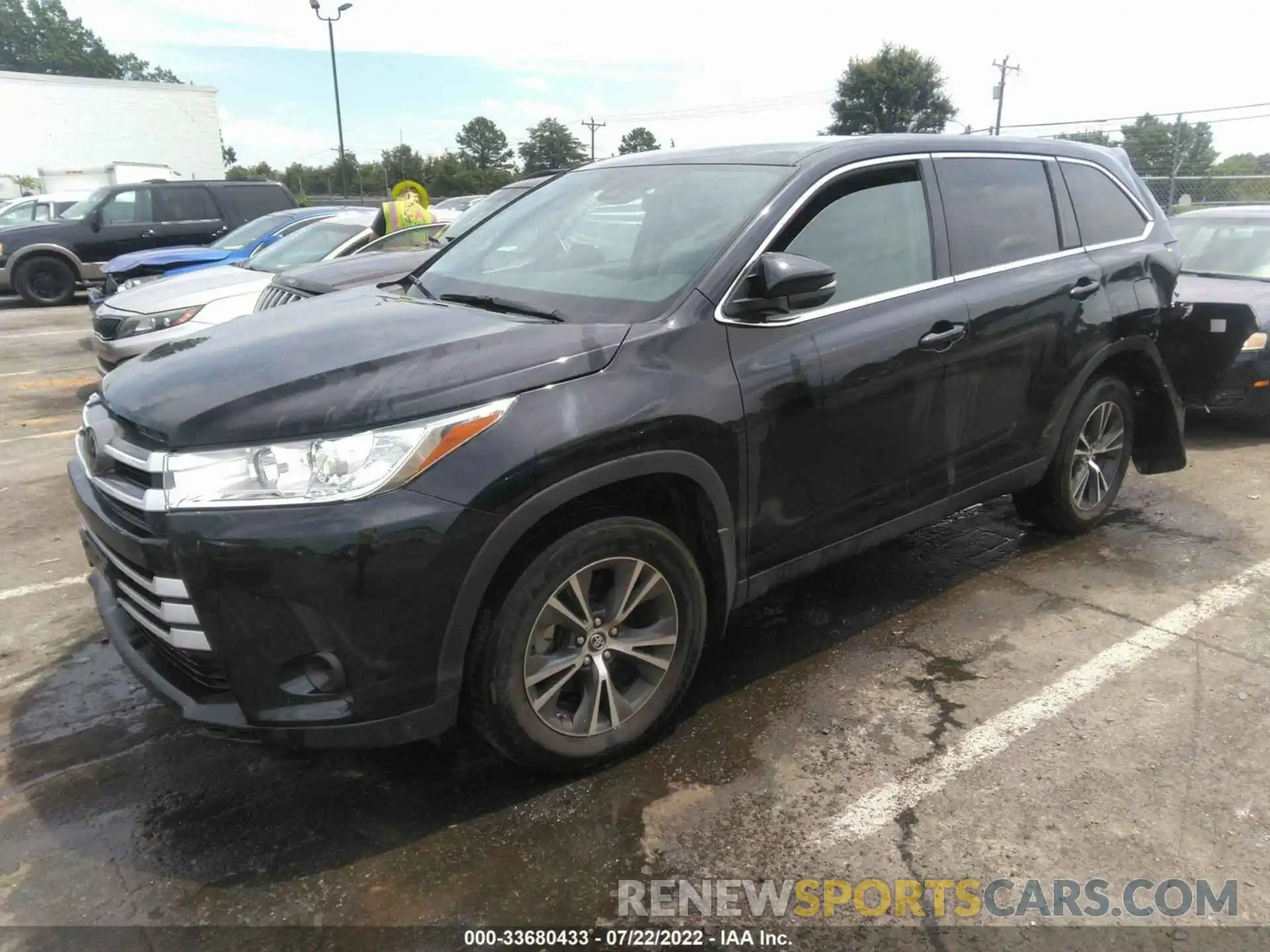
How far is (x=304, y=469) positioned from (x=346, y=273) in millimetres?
4330

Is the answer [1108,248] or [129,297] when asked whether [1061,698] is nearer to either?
[1108,248]

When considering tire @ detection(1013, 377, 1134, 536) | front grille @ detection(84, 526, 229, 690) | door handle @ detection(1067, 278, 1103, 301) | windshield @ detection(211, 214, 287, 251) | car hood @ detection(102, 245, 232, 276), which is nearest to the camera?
front grille @ detection(84, 526, 229, 690)

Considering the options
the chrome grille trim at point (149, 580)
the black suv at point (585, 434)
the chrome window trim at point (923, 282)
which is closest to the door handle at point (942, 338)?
the black suv at point (585, 434)

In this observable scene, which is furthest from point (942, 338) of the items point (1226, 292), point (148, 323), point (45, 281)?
point (45, 281)

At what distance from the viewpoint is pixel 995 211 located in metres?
3.89

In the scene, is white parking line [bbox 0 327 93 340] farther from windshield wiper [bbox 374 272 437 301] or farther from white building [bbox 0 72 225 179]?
white building [bbox 0 72 225 179]

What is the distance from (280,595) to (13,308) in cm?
1639

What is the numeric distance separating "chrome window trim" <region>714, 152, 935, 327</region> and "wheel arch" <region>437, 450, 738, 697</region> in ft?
1.72

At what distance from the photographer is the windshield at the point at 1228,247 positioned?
23.2 feet

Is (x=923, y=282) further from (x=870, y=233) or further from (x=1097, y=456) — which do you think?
(x=1097, y=456)

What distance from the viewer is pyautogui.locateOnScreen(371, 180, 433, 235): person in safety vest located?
871 centimetres

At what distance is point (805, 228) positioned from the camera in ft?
10.5

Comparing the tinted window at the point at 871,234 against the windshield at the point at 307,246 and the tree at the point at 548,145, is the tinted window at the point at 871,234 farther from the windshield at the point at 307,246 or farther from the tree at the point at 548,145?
the tree at the point at 548,145

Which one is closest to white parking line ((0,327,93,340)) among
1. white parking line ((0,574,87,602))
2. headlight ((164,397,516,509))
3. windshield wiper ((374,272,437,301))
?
white parking line ((0,574,87,602))
